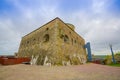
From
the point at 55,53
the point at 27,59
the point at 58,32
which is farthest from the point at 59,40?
the point at 27,59

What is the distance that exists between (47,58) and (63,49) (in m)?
3.25

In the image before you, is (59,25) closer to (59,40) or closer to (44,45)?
(59,40)

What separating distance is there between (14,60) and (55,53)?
887cm

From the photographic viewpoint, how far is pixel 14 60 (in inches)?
669

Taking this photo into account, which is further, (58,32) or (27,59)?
(27,59)

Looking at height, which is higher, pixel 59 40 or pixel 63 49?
pixel 59 40

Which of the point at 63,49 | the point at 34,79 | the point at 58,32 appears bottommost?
the point at 34,79

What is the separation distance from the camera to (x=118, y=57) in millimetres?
34156

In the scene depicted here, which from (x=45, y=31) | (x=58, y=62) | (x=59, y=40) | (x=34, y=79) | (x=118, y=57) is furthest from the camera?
(x=118, y=57)

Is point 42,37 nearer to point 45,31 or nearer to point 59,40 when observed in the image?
point 45,31

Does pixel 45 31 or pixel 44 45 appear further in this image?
pixel 45 31

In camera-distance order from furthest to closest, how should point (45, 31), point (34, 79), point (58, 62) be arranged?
point (45, 31) < point (58, 62) < point (34, 79)

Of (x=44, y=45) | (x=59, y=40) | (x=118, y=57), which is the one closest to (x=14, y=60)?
(x=44, y=45)

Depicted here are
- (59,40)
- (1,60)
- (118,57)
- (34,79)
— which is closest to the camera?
(34,79)
